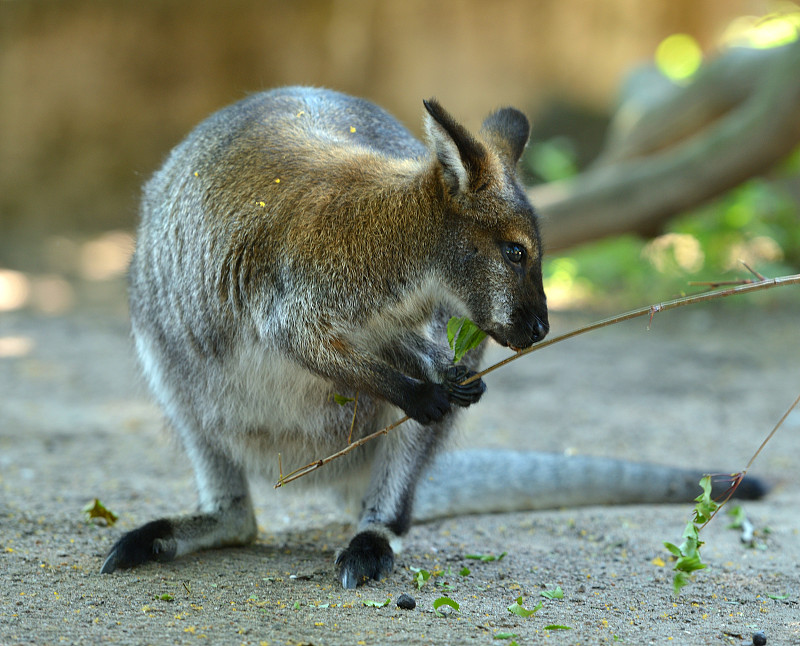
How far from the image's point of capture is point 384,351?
3434 millimetres

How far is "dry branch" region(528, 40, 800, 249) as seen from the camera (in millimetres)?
8359

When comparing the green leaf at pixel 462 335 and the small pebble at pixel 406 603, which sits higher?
the green leaf at pixel 462 335

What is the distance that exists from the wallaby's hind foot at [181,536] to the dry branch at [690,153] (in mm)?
5318

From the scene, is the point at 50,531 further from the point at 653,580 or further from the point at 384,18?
the point at 384,18

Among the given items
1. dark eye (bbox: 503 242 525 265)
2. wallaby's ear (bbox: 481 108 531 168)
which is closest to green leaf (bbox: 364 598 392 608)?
dark eye (bbox: 503 242 525 265)

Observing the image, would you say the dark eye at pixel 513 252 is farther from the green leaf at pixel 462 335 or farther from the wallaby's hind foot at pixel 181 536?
the wallaby's hind foot at pixel 181 536

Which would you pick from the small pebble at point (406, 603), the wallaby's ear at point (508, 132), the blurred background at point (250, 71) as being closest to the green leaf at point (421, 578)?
the small pebble at point (406, 603)

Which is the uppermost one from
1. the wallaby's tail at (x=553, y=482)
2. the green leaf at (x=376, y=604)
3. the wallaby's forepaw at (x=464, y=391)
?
the wallaby's tail at (x=553, y=482)

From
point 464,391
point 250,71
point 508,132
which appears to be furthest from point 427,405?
point 250,71

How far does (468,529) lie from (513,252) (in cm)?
172

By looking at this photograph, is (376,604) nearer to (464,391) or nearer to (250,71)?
(464,391)

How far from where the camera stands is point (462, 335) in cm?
334

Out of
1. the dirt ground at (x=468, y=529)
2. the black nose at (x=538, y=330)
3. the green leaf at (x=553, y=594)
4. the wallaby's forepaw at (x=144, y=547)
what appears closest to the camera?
the dirt ground at (x=468, y=529)

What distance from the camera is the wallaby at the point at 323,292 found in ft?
10.6
